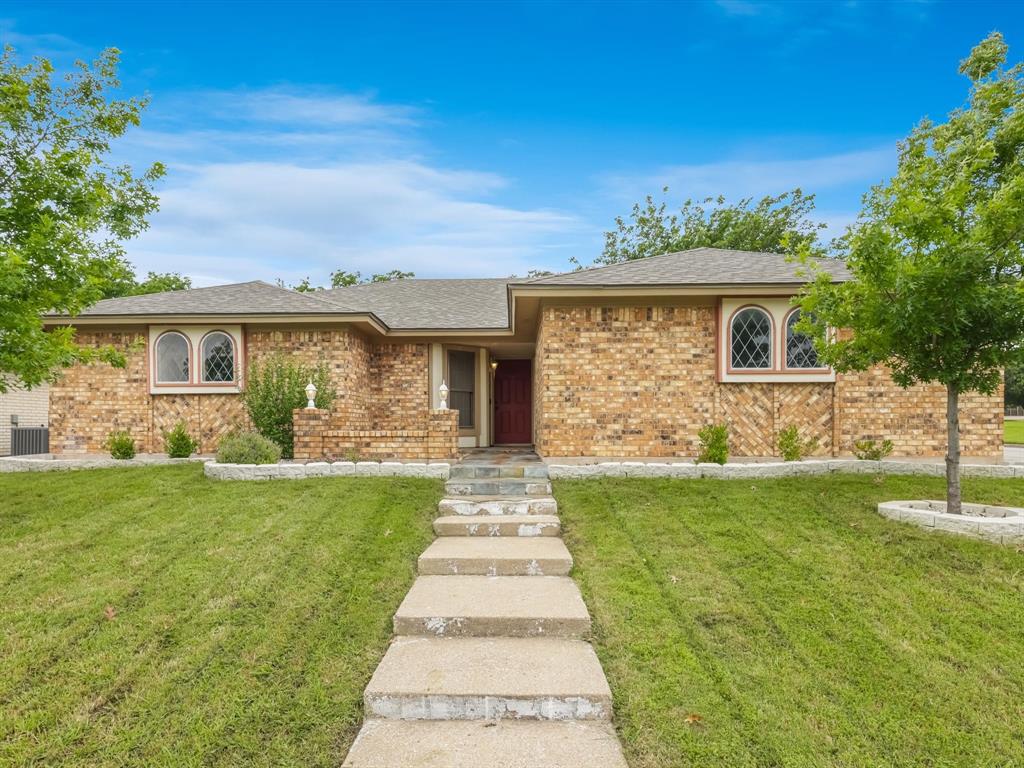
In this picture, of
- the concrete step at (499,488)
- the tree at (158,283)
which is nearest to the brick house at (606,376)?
the concrete step at (499,488)

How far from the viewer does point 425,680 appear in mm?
2988

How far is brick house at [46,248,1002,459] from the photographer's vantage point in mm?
8531

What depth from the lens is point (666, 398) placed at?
344 inches

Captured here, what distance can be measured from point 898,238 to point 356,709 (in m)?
6.23

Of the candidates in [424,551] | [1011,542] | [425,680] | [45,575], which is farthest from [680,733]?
[45,575]

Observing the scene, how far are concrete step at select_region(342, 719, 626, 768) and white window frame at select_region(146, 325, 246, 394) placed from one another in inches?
355

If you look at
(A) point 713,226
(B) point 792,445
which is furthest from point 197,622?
(A) point 713,226

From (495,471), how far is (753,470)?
3.69 metres

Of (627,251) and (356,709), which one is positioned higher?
(627,251)

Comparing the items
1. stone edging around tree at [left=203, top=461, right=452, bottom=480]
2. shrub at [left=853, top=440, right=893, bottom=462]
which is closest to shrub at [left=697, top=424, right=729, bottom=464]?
shrub at [left=853, top=440, right=893, bottom=462]

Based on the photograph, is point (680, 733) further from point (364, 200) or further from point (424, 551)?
point (364, 200)

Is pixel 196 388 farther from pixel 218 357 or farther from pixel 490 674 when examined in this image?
pixel 490 674

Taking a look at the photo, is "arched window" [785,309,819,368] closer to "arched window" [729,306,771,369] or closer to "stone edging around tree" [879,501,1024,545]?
"arched window" [729,306,771,369]

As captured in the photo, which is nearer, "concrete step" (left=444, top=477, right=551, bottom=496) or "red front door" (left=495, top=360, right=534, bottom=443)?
"concrete step" (left=444, top=477, right=551, bottom=496)
